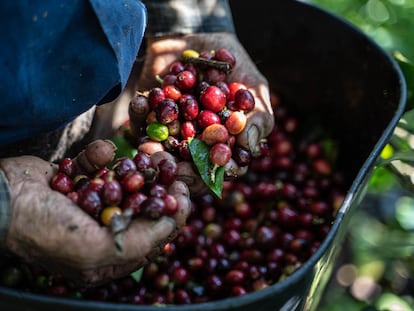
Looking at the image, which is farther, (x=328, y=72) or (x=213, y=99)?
(x=328, y=72)

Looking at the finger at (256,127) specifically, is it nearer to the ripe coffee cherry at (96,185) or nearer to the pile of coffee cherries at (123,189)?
the pile of coffee cherries at (123,189)

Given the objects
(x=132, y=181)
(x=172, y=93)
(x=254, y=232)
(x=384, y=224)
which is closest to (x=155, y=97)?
(x=172, y=93)

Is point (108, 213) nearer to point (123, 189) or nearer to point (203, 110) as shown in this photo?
point (123, 189)

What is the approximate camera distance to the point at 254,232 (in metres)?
2.07

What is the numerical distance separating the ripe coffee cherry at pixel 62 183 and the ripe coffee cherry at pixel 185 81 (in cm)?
47

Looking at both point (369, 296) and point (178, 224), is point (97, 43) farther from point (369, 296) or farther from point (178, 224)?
point (369, 296)

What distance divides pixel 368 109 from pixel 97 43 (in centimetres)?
112

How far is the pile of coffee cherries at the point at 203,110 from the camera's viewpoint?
1455mm

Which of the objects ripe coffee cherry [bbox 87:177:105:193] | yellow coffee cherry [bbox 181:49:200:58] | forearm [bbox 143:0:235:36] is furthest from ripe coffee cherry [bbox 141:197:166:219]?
forearm [bbox 143:0:235:36]

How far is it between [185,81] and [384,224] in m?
1.43

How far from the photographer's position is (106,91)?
1247 millimetres

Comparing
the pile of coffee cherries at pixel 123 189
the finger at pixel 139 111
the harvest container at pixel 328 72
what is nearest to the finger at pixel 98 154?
the pile of coffee cherries at pixel 123 189

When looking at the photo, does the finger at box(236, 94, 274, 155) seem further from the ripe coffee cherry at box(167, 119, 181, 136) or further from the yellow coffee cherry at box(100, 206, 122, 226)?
the yellow coffee cherry at box(100, 206, 122, 226)

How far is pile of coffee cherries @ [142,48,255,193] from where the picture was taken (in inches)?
57.3
